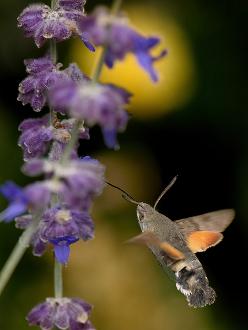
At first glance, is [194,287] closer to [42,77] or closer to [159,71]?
[42,77]

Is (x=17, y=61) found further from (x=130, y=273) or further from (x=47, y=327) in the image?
(x=47, y=327)

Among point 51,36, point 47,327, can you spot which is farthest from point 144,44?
point 47,327

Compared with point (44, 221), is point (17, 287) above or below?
below

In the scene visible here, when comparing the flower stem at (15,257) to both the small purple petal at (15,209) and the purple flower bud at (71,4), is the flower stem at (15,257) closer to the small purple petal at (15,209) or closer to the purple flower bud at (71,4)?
the small purple petal at (15,209)

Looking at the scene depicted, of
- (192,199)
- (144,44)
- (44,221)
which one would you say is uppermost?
(144,44)

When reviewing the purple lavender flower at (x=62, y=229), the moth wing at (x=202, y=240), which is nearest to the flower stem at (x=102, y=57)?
the purple lavender flower at (x=62, y=229)

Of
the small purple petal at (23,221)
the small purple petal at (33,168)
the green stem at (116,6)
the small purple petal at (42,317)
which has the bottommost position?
the small purple petal at (42,317)

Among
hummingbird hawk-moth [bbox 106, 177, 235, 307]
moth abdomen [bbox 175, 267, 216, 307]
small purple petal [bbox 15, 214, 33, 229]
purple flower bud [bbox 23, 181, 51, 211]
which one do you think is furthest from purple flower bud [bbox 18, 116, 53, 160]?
moth abdomen [bbox 175, 267, 216, 307]
